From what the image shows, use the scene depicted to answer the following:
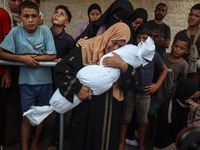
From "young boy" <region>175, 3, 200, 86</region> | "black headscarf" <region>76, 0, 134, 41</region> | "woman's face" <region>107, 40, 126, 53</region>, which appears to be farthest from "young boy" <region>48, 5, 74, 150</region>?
"young boy" <region>175, 3, 200, 86</region>

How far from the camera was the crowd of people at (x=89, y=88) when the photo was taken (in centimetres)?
179

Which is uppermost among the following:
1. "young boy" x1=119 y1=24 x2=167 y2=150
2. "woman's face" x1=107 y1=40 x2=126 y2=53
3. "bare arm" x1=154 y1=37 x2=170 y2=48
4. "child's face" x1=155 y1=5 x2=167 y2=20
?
"child's face" x1=155 y1=5 x2=167 y2=20

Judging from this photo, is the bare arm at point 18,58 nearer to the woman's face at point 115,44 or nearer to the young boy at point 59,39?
the young boy at point 59,39

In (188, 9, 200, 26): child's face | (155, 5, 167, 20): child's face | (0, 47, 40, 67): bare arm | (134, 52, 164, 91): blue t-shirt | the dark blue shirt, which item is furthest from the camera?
(155, 5, 167, 20): child's face

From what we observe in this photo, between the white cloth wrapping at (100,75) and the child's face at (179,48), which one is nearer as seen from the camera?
the white cloth wrapping at (100,75)

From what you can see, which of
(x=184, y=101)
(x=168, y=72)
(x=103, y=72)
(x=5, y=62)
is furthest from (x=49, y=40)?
(x=184, y=101)

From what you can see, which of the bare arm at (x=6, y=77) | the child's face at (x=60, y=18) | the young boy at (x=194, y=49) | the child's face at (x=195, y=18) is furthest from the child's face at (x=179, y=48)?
the bare arm at (x=6, y=77)

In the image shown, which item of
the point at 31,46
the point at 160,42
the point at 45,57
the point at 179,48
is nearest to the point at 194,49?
the point at 179,48

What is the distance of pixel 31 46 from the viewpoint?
6.80ft

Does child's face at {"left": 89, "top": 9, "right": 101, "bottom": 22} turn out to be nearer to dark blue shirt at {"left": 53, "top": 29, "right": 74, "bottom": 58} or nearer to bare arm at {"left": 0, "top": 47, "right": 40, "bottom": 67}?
dark blue shirt at {"left": 53, "top": 29, "right": 74, "bottom": 58}

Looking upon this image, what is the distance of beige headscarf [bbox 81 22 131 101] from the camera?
172cm

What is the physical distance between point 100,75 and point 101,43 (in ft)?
1.10

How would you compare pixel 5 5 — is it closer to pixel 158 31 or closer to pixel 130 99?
pixel 130 99

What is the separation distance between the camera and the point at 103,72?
1.68 m
